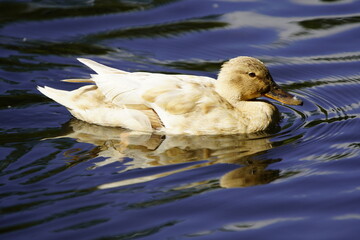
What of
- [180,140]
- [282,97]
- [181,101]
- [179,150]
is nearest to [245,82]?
[282,97]

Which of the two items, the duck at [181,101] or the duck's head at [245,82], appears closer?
the duck at [181,101]

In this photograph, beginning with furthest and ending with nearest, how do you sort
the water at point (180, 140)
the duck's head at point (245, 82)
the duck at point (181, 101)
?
the duck's head at point (245, 82), the duck at point (181, 101), the water at point (180, 140)

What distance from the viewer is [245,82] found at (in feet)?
30.6

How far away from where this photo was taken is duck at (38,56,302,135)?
9.02m

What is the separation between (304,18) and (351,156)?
15.9 feet

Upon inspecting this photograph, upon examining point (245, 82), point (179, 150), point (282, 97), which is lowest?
point (179, 150)

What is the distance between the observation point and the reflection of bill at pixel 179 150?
7.74 meters

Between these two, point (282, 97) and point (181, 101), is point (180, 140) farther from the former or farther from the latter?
point (282, 97)

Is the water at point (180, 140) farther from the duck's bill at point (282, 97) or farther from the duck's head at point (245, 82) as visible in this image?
the duck's head at point (245, 82)

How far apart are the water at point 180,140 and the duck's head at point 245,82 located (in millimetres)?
408

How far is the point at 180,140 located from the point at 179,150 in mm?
351

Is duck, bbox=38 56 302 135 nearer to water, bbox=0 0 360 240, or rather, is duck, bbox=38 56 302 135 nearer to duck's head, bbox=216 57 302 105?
duck's head, bbox=216 57 302 105

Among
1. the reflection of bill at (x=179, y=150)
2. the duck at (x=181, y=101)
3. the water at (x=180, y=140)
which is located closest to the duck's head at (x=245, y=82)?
the duck at (x=181, y=101)

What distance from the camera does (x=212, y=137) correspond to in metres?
8.97
